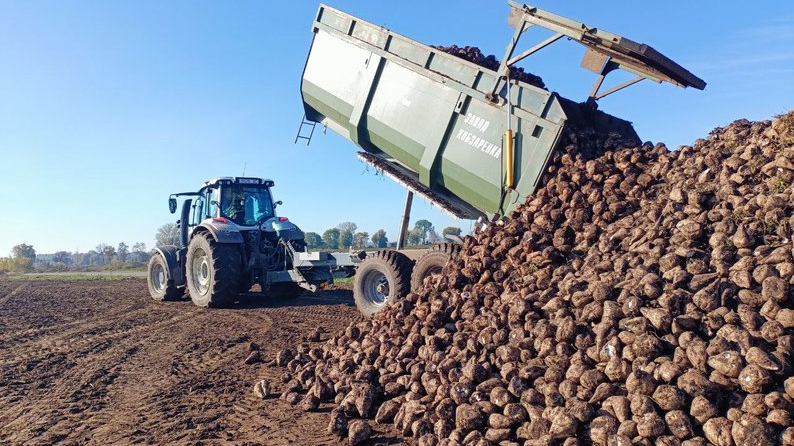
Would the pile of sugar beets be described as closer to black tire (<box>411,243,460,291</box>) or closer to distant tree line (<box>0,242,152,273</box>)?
black tire (<box>411,243,460,291</box>)

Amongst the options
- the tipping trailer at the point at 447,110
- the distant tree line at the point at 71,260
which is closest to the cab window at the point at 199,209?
the tipping trailer at the point at 447,110

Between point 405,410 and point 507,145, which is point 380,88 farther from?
point 405,410

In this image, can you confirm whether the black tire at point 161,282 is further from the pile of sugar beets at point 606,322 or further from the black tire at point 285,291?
the pile of sugar beets at point 606,322

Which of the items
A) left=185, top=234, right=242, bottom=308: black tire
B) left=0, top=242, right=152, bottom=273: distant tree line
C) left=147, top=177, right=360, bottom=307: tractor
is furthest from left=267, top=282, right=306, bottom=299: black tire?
left=0, top=242, right=152, bottom=273: distant tree line

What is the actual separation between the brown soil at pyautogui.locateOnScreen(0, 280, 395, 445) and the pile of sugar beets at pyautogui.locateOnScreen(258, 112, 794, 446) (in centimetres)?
50

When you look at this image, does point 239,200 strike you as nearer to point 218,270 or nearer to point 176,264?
point 218,270

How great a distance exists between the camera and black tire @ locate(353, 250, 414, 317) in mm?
7199

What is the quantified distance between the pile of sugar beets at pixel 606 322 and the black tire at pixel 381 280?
5.46 feet

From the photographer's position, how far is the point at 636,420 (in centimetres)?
303

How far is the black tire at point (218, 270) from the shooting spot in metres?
9.58

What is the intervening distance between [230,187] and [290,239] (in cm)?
164

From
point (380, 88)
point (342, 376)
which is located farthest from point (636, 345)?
point (380, 88)

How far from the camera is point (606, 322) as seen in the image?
3.63 meters

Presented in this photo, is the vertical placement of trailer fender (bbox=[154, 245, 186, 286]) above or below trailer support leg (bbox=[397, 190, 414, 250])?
below
